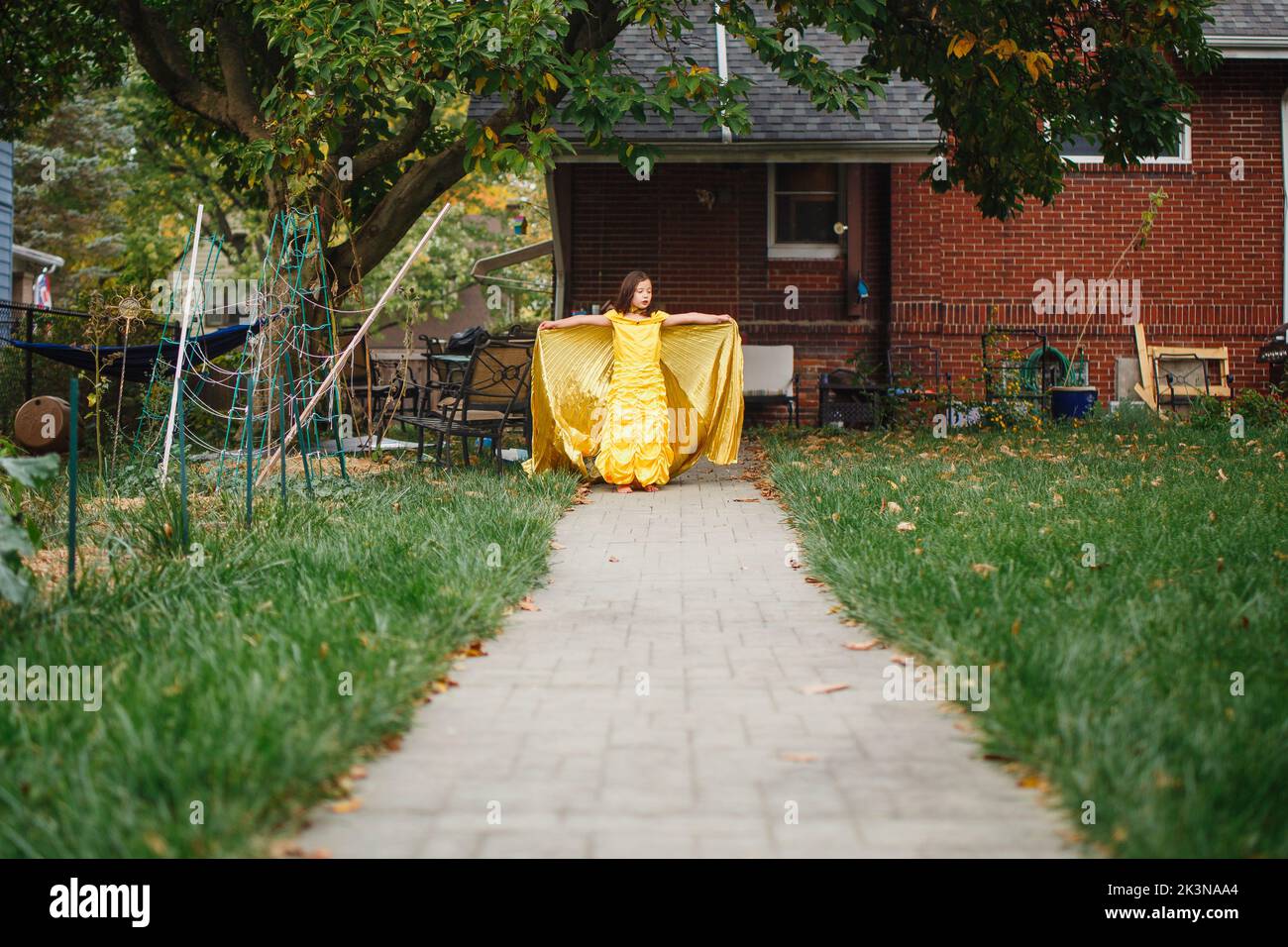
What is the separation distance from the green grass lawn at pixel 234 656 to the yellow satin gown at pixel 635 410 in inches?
109

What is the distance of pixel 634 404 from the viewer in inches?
415

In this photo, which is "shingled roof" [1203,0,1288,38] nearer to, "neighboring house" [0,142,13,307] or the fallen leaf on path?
the fallen leaf on path

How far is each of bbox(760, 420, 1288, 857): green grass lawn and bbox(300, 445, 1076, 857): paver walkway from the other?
0.62ft

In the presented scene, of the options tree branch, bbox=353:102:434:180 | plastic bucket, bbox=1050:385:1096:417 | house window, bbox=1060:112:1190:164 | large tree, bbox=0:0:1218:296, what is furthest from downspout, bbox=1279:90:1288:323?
tree branch, bbox=353:102:434:180

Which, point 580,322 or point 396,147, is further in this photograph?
point 396,147

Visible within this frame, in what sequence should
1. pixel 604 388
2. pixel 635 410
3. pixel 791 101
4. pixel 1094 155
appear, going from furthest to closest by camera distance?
pixel 1094 155, pixel 791 101, pixel 604 388, pixel 635 410

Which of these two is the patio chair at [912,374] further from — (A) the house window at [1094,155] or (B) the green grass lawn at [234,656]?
(B) the green grass lawn at [234,656]

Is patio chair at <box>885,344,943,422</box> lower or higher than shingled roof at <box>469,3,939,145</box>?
lower

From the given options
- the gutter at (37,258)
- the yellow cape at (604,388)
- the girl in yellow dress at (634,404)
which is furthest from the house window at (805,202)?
the gutter at (37,258)

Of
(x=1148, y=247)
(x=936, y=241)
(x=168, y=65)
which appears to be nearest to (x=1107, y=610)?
(x=168, y=65)

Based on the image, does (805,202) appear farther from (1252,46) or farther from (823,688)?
(823,688)

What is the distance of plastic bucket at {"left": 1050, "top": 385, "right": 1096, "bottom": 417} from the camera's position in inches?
640

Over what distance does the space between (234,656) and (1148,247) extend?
1620cm

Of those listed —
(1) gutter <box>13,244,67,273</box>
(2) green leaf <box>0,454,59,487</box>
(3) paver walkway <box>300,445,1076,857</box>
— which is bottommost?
(3) paver walkway <box>300,445,1076,857</box>
